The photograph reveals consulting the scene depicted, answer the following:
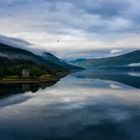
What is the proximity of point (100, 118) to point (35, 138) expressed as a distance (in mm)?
13242

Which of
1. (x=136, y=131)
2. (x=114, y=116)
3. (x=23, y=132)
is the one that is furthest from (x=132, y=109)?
(x=23, y=132)

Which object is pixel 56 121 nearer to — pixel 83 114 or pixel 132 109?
pixel 83 114

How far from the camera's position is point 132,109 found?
164 feet

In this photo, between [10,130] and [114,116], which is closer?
[10,130]

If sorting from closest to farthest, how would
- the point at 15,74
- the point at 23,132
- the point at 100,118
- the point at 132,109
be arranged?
the point at 23,132, the point at 100,118, the point at 132,109, the point at 15,74

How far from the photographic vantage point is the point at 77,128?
117ft

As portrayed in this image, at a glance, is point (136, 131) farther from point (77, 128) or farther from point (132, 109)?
point (132, 109)

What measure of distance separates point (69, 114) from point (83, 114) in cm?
174

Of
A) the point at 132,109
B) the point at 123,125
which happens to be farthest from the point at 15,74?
the point at 123,125

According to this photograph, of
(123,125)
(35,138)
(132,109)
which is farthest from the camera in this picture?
(132,109)

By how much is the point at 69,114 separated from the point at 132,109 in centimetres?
971

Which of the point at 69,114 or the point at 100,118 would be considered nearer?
the point at 100,118

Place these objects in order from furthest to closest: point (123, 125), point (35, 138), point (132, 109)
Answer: point (132, 109)
point (123, 125)
point (35, 138)

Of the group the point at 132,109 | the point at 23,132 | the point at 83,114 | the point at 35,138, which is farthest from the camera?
the point at 132,109
